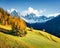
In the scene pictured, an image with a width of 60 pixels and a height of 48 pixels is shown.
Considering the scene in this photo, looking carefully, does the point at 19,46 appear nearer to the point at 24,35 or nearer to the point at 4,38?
the point at 4,38

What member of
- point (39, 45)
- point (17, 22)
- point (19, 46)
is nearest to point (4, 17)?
point (17, 22)

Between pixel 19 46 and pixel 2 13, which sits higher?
pixel 2 13

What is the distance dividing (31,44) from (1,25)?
92.9 feet

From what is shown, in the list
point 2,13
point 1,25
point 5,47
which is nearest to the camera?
point 5,47

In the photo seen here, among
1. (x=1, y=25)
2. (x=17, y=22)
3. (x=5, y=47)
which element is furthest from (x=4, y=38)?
(x=1, y=25)

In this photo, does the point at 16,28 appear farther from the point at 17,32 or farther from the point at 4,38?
the point at 4,38

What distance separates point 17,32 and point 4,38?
628 inches

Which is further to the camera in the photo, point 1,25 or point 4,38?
point 1,25

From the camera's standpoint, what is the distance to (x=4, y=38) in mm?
78250

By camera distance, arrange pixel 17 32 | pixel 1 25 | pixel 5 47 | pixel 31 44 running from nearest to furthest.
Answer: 1. pixel 5 47
2. pixel 31 44
3. pixel 17 32
4. pixel 1 25

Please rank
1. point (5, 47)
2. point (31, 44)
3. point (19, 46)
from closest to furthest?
point (5, 47) < point (19, 46) < point (31, 44)

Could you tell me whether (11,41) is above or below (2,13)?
below

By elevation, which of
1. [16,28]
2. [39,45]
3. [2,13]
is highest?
[2,13]

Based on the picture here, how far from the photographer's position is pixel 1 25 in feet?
355
